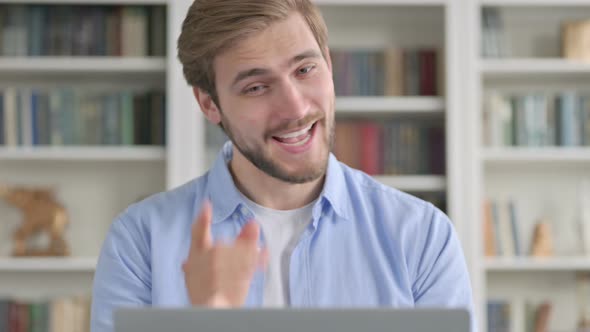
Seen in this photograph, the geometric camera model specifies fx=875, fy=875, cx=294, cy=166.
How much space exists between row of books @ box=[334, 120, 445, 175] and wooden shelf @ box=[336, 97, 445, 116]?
94mm

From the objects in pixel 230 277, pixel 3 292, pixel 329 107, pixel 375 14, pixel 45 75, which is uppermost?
pixel 375 14

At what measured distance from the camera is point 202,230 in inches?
40.6

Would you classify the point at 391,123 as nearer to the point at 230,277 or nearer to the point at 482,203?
the point at 482,203

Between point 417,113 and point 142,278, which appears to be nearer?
point 142,278

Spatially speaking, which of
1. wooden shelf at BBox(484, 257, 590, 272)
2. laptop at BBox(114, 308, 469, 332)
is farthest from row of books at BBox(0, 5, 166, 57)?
laptop at BBox(114, 308, 469, 332)

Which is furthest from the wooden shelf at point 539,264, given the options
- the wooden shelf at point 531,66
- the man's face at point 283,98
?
the man's face at point 283,98

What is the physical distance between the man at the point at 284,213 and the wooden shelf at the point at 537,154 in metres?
1.83

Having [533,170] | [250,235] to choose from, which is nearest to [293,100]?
[250,235]

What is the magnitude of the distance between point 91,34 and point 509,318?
1936mm

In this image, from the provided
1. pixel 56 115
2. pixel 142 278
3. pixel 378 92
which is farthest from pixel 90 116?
pixel 142 278

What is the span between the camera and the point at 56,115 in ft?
10.9

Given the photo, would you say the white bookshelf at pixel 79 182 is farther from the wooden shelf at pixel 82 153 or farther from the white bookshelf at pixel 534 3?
the white bookshelf at pixel 534 3

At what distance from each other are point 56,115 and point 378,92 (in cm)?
123

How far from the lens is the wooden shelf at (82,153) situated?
3279mm
